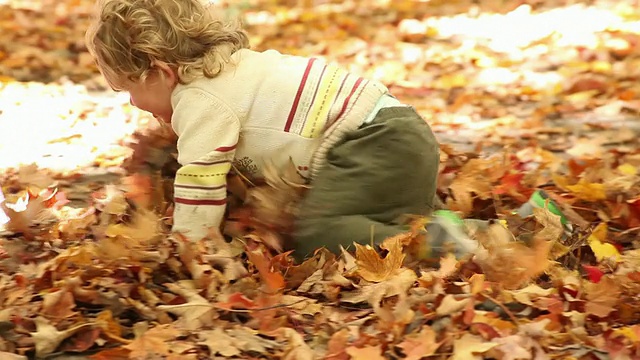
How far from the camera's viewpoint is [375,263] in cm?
254

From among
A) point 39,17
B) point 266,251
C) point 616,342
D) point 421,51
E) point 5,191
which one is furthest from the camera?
point 39,17

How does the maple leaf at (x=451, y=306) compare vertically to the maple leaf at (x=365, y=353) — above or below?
above

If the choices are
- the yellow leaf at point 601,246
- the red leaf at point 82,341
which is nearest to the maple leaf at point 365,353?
the red leaf at point 82,341

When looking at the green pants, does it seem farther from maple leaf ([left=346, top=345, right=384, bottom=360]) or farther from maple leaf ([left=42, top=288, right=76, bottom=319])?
maple leaf ([left=42, top=288, right=76, bottom=319])

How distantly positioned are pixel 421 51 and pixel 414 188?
13.8ft

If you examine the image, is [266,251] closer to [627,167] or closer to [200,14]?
[200,14]

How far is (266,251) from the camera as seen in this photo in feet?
9.08

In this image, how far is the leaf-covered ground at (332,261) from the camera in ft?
7.13

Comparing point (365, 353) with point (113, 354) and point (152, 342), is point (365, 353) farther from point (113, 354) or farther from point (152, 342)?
point (113, 354)

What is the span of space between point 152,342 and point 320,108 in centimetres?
112

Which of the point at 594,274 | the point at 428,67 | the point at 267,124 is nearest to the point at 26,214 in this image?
the point at 267,124

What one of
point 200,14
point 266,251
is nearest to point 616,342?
point 266,251

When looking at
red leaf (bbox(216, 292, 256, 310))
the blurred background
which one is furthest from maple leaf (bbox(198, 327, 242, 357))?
the blurred background

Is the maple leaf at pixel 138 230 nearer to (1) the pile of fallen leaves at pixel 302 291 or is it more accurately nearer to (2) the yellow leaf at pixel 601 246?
(1) the pile of fallen leaves at pixel 302 291
